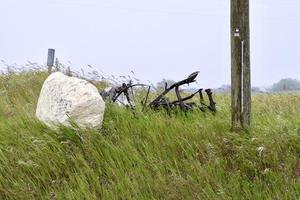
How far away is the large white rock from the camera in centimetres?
507

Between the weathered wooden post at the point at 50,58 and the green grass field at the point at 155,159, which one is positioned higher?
the weathered wooden post at the point at 50,58

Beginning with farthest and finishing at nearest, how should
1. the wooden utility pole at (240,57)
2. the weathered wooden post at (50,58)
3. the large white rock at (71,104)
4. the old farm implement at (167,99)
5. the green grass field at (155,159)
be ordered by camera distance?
the weathered wooden post at (50,58) → the old farm implement at (167,99) → the large white rock at (71,104) → the wooden utility pole at (240,57) → the green grass field at (155,159)

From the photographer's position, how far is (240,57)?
15.0 ft

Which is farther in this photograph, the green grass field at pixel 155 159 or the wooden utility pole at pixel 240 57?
the wooden utility pole at pixel 240 57

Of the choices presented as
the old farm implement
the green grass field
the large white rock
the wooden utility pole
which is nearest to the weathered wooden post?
the old farm implement

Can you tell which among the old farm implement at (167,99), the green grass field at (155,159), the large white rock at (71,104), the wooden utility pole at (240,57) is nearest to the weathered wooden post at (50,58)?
the old farm implement at (167,99)

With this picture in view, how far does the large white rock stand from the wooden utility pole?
1.32 metres

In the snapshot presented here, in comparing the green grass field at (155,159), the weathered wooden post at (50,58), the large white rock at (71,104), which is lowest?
the green grass field at (155,159)

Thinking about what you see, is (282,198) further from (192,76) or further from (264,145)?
(192,76)

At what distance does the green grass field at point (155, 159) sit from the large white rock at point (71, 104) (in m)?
0.13

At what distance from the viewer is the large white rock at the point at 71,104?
5.07 m

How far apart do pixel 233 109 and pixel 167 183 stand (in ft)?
3.26

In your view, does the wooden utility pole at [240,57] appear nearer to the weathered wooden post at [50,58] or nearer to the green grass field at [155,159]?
the green grass field at [155,159]

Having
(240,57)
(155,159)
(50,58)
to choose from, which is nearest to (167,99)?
(240,57)
